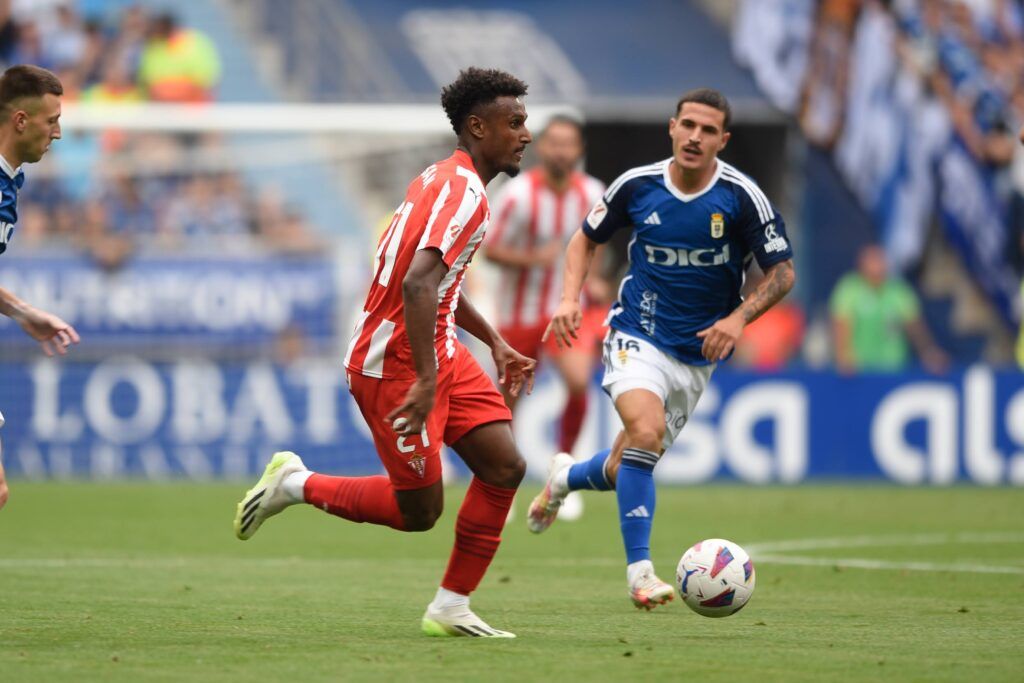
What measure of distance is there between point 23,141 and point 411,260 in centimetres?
160

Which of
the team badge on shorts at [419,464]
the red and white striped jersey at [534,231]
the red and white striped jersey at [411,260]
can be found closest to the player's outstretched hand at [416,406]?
the red and white striped jersey at [411,260]

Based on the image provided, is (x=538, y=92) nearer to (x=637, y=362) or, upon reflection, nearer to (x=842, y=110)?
(x=842, y=110)

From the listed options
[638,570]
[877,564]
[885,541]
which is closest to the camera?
[638,570]

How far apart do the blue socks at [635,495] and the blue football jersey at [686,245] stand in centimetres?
70

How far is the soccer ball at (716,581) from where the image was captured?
Answer: 725 cm

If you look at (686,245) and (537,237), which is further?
(537,237)

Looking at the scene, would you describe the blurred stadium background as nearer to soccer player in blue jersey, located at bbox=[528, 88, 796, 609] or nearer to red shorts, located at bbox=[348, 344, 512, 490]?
soccer player in blue jersey, located at bbox=[528, 88, 796, 609]

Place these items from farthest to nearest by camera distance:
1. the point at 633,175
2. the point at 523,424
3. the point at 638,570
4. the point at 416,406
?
1. the point at 523,424
2. the point at 633,175
3. the point at 638,570
4. the point at 416,406

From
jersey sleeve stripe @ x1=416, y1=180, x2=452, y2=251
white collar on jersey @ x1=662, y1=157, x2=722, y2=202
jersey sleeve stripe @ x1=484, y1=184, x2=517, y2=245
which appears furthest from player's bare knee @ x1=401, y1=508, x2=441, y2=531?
jersey sleeve stripe @ x1=484, y1=184, x2=517, y2=245

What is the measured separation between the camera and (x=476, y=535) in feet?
22.7

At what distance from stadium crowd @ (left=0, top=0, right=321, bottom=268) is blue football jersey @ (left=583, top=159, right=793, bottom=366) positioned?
447 inches

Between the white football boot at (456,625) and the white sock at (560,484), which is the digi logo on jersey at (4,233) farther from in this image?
the white sock at (560,484)

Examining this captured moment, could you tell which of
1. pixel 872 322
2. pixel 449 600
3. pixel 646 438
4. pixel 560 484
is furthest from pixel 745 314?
pixel 872 322

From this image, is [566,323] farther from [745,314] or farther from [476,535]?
[476,535]
